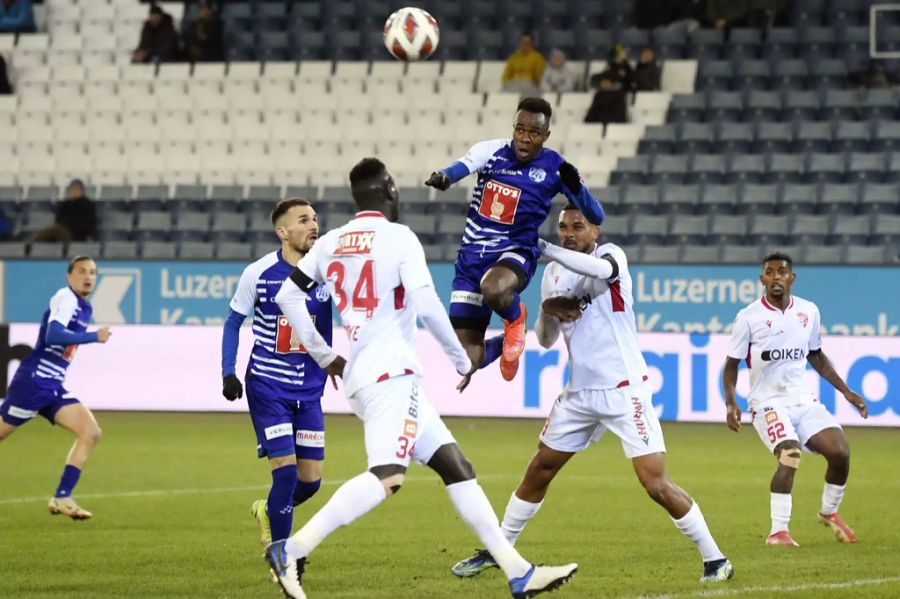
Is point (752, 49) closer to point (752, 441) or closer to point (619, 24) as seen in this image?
point (619, 24)

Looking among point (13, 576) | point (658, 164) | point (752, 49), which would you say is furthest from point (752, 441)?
point (13, 576)

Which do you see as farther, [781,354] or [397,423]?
[781,354]

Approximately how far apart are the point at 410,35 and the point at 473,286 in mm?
2244

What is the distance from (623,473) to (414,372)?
7819 mm

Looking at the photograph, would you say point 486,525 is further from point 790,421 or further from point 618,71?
point 618,71

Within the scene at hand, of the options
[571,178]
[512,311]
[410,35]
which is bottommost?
[512,311]

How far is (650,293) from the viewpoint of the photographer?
63.8ft

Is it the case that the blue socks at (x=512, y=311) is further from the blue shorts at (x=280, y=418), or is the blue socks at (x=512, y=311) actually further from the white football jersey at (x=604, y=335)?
the blue shorts at (x=280, y=418)

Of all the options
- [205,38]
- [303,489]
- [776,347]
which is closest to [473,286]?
[303,489]

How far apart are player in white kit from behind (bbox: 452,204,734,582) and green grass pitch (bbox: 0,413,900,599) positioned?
1.25ft

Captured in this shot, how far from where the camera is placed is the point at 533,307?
19.8 meters

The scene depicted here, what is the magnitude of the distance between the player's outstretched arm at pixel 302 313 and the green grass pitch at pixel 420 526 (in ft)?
4.41

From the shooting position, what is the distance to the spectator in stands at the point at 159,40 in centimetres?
2520

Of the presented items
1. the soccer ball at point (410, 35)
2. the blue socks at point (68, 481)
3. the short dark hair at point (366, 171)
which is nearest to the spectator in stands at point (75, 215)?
the blue socks at point (68, 481)
